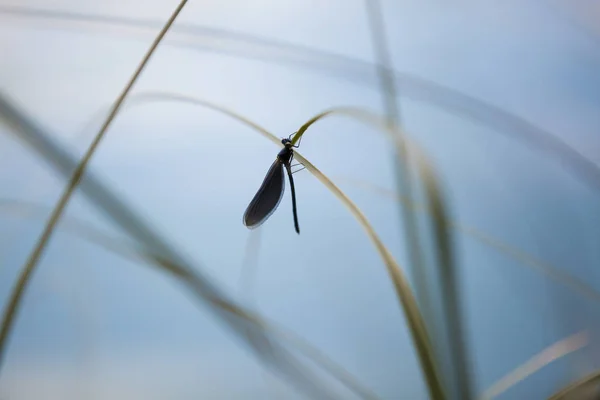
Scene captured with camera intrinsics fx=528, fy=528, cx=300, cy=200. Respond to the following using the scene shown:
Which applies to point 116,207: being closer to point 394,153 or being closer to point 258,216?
point 394,153

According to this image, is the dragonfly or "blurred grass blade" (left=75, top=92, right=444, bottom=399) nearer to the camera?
"blurred grass blade" (left=75, top=92, right=444, bottom=399)

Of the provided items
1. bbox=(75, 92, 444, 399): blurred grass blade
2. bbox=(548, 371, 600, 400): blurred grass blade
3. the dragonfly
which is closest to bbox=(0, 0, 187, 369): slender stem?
bbox=(75, 92, 444, 399): blurred grass blade

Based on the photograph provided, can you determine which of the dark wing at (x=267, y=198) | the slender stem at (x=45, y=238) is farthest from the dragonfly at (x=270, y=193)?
the slender stem at (x=45, y=238)

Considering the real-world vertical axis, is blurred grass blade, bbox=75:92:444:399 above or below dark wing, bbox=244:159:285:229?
below

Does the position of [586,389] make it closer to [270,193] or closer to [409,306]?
[409,306]

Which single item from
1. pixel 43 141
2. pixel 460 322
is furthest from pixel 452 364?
pixel 43 141

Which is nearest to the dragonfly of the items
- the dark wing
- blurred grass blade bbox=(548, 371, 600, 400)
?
the dark wing

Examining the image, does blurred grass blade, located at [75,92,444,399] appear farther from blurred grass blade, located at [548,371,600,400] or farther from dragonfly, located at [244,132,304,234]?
dragonfly, located at [244,132,304,234]

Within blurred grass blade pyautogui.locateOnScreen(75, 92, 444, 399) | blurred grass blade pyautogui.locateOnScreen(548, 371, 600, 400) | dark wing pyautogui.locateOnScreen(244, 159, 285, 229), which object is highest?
dark wing pyautogui.locateOnScreen(244, 159, 285, 229)

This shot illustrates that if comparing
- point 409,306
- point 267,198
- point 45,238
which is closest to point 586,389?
point 409,306
